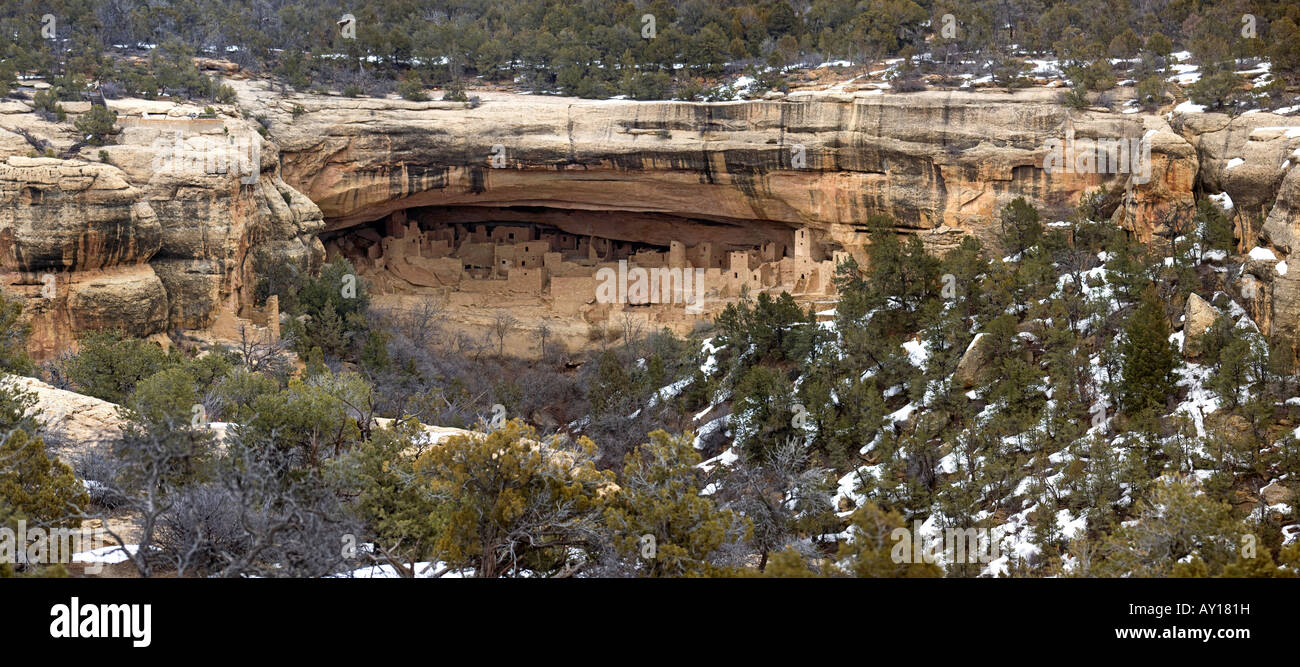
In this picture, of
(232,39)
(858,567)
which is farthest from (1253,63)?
(232,39)

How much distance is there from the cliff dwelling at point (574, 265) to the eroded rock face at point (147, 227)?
3450mm

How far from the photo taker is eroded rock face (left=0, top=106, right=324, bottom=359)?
23125 mm

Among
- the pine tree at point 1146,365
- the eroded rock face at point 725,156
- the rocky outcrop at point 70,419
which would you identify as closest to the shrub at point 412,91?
the eroded rock face at point 725,156

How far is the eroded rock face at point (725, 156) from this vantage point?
88.1 ft

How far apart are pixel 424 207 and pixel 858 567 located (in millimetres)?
25273

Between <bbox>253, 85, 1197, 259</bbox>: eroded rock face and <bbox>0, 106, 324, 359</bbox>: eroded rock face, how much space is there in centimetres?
225

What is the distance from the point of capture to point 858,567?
10.1m

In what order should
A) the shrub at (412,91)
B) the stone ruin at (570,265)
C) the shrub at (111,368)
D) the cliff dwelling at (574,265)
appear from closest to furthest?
the shrub at (111,368) → the stone ruin at (570,265) → the cliff dwelling at (574,265) → the shrub at (412,91)

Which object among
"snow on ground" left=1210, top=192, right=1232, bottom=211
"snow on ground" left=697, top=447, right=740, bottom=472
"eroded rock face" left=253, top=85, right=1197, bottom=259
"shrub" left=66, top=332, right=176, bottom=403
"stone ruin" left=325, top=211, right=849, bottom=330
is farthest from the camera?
"stone ruin" left=325, top=211, right=849, bottom=330

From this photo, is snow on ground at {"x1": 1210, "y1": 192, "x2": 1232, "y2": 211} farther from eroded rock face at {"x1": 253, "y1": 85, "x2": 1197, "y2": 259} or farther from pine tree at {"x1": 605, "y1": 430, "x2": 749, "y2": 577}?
pine tree at {"x1": 605, "y1": 430, "x2": 749, "y2": 577}

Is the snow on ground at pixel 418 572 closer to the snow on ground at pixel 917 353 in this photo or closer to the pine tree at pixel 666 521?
the pine tree at pixel 666 521

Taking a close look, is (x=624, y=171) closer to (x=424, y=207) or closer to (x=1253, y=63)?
(x=424, y=207)

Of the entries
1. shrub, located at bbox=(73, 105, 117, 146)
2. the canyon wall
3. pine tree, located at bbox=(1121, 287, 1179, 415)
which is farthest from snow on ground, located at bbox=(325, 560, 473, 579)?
shrub, located at bbox=(73, 105, 117, 146)

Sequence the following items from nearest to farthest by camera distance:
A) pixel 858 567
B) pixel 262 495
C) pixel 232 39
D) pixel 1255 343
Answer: pixel 858 567 → pixel 262 495 → pixel 1255 343 → pixel 232 39
